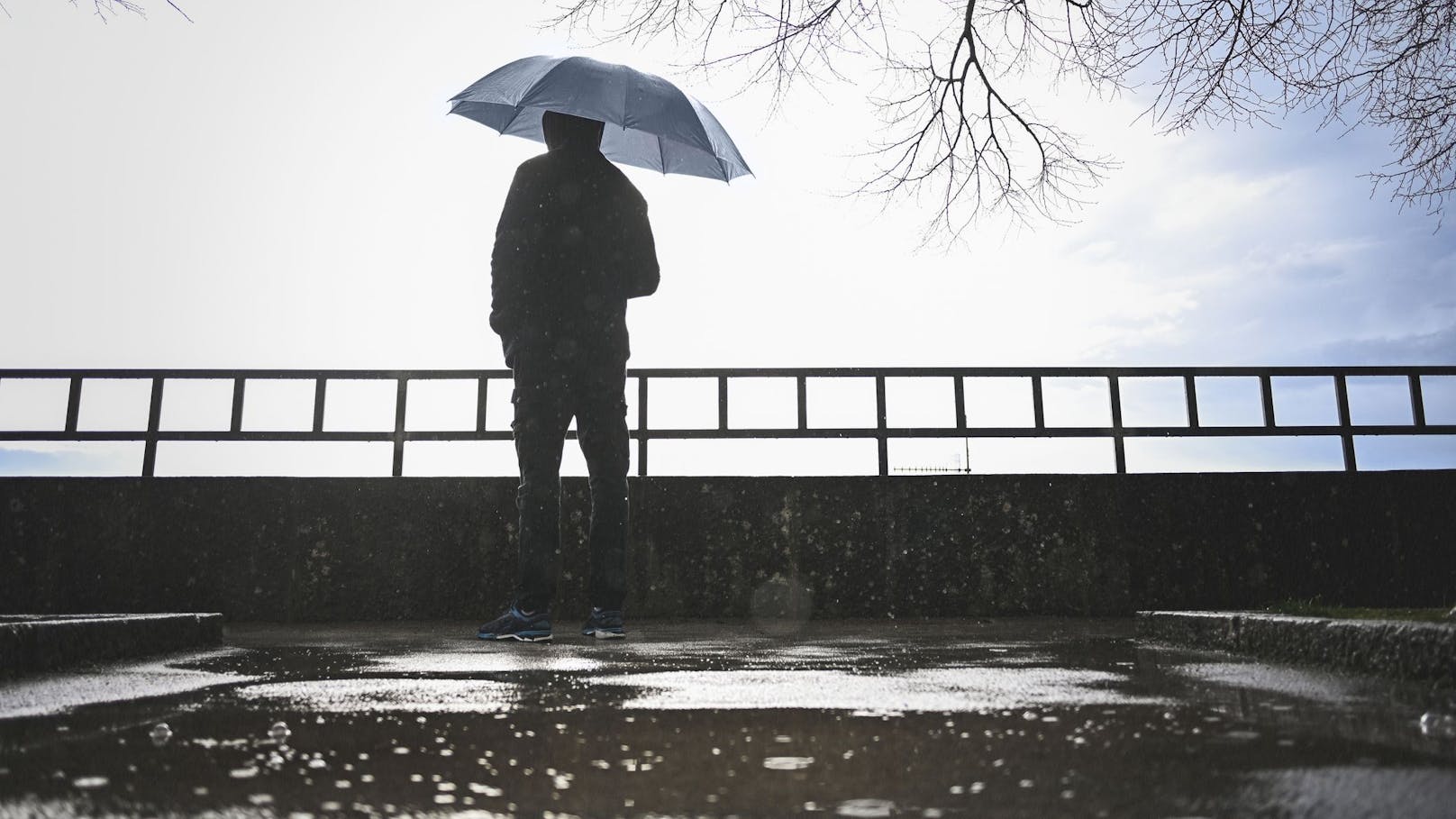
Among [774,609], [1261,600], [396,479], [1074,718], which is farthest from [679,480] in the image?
[1074,718]

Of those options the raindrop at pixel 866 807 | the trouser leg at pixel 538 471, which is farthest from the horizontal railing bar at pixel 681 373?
the raindrop at pixel 866 807

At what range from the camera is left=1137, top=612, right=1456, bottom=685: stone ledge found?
2.40 metres

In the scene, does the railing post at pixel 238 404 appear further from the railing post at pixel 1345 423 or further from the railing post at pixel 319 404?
the railing post at pixel 1345 423

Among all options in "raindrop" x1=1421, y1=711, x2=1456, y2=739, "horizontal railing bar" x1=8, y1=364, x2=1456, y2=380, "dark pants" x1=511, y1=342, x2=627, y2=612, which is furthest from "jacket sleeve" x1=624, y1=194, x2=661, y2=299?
"raindrop" x1=1421, y1=711, x2=1456, y2=739

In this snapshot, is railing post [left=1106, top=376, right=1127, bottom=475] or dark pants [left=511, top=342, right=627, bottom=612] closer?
dark pants [left=511, top=342, right=627, bottom=612]

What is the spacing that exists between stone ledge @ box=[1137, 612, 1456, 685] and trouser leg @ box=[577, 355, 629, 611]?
7.72 ft

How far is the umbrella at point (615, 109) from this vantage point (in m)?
4.29

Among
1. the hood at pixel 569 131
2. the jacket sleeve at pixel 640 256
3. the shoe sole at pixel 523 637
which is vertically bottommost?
the shoe sole at pixel 523 637

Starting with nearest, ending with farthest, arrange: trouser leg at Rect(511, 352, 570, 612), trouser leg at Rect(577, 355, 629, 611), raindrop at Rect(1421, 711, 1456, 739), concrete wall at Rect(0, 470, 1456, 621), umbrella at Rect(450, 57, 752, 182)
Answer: raindrop at Rect(1421, 711, 1456, 739) < trouser leg at Rect(511, 352, 570, 612) < trouser leg at Rect(577, 355, 629, 611) < umbrella at Rect(450, 57, 752, 182) < concrete wall at Rect(0, 470, 1456, 621)

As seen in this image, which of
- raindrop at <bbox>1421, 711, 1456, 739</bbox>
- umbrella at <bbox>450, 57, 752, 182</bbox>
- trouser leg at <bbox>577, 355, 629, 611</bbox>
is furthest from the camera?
umbrella at <bbox>450, 57, 752, 182</bbox>

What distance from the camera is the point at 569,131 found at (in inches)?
170

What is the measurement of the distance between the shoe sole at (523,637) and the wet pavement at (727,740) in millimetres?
910

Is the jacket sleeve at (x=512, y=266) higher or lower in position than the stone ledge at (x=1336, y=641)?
higher

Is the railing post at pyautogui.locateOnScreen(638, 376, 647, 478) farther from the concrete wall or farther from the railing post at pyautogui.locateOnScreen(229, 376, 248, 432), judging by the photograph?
the railing post at pyautogui.locateOnScreen(229, 376, 248, 432)
